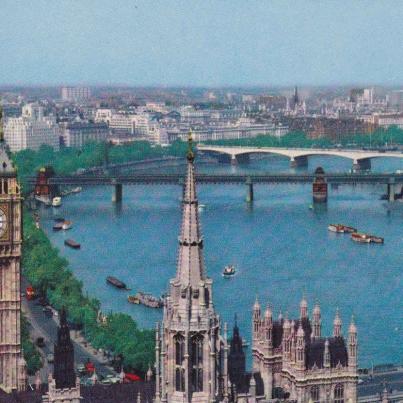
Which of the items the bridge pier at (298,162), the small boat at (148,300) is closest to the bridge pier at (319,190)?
the bridge pier at (298,162)

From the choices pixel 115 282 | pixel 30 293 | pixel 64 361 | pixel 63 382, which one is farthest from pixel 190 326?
pixel 115 282

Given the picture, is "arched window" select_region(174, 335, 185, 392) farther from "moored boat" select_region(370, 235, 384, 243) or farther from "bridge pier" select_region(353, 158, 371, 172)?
"bridge pier" select_region(353, 158, 371, 172)

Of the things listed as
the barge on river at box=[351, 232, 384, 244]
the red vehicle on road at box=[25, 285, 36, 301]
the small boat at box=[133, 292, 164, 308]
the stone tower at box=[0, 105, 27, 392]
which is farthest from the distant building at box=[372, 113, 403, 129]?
the stone tower at box=[0, 105, 27, 392]

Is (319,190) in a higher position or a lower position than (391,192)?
higher

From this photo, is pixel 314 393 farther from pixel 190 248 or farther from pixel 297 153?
pixel 297 153

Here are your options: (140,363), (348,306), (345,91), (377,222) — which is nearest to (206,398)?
(140,363)

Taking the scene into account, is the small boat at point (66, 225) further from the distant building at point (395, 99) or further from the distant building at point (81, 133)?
the distant building at point (395, 99)
